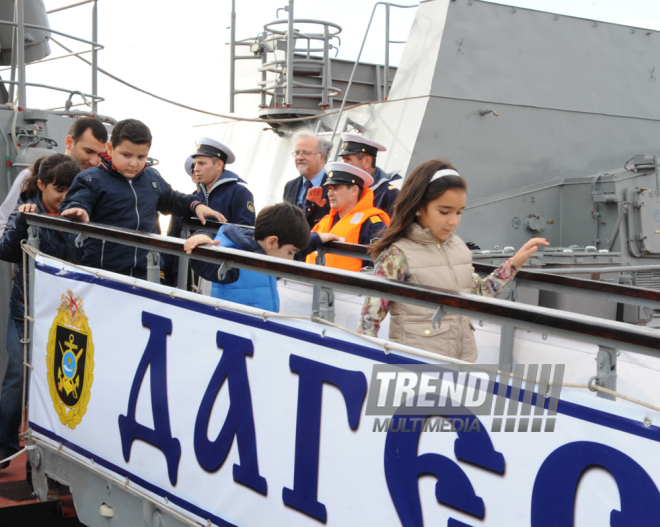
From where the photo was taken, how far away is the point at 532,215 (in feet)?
26.7

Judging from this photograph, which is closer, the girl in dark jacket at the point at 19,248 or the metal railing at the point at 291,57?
the girl in dark jacket at the point at 19,248

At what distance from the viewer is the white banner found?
4.64ft

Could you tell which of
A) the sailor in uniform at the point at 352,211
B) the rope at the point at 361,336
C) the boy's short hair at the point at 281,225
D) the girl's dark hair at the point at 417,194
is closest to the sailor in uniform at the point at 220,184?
the sailor in uniform at the point at 352,211

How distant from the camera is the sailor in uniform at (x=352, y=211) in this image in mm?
3545

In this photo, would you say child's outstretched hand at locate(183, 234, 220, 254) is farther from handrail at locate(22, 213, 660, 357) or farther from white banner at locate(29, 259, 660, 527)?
white banner at locate(29, 259, 660, 527)

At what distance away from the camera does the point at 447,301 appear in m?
1.65

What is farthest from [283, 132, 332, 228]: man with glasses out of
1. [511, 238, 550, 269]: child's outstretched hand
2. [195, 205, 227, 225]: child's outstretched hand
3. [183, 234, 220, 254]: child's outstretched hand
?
[511, 238, 550, 269]: child's outstretched hand

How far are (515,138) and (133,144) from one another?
5794 millimetres

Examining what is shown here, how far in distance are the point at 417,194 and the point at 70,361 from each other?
1599 mm

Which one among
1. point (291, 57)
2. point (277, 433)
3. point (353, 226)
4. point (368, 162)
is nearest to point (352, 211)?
point (353, 226)

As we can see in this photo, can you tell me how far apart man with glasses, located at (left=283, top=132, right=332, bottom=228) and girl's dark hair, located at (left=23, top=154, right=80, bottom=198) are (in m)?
1.37

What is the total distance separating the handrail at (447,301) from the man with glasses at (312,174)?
179 cm

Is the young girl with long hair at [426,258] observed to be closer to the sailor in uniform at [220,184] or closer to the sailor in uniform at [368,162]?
the sailor in uniform at [220,184]

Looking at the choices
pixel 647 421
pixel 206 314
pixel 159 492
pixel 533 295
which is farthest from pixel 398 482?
pixel 533 295
